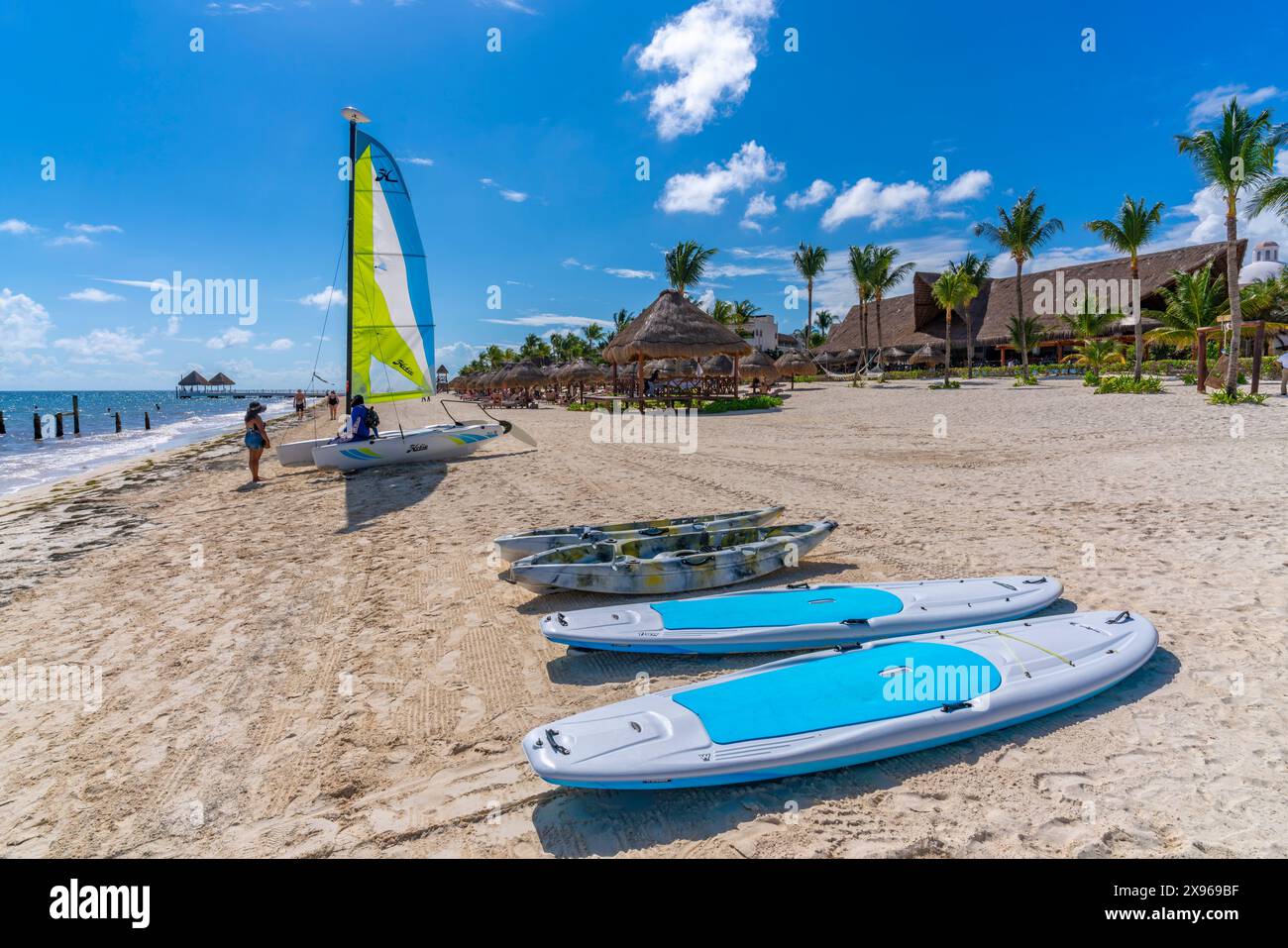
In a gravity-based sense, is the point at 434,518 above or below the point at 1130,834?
above

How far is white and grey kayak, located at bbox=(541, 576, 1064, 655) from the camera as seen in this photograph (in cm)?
406

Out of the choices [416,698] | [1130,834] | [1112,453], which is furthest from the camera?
[1112,453]

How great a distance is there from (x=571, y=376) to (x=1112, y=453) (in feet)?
92.1

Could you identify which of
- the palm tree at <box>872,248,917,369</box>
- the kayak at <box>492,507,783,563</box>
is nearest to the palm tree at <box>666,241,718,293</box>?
the palm tree at <box>872,248,917,369</box>

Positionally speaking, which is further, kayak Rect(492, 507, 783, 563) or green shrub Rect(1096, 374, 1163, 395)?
green shrub Rect(1096, 374, 1163, 395)

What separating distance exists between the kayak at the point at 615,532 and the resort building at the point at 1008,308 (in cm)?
3553

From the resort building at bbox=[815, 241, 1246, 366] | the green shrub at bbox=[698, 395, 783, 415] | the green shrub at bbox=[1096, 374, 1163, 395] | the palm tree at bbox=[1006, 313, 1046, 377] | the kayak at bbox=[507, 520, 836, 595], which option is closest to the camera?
the kayak at bbox=[507, 520, 836, 595]

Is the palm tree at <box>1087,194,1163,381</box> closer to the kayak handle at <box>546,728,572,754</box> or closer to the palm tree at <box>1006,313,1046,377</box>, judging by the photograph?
the palm tree at <box>1006,313,1046,377</box>

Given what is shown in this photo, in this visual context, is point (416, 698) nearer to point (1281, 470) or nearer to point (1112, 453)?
point (1281, 470)

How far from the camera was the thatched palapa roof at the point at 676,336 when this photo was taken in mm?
23312

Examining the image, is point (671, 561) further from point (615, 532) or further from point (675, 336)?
point (675, 336)
